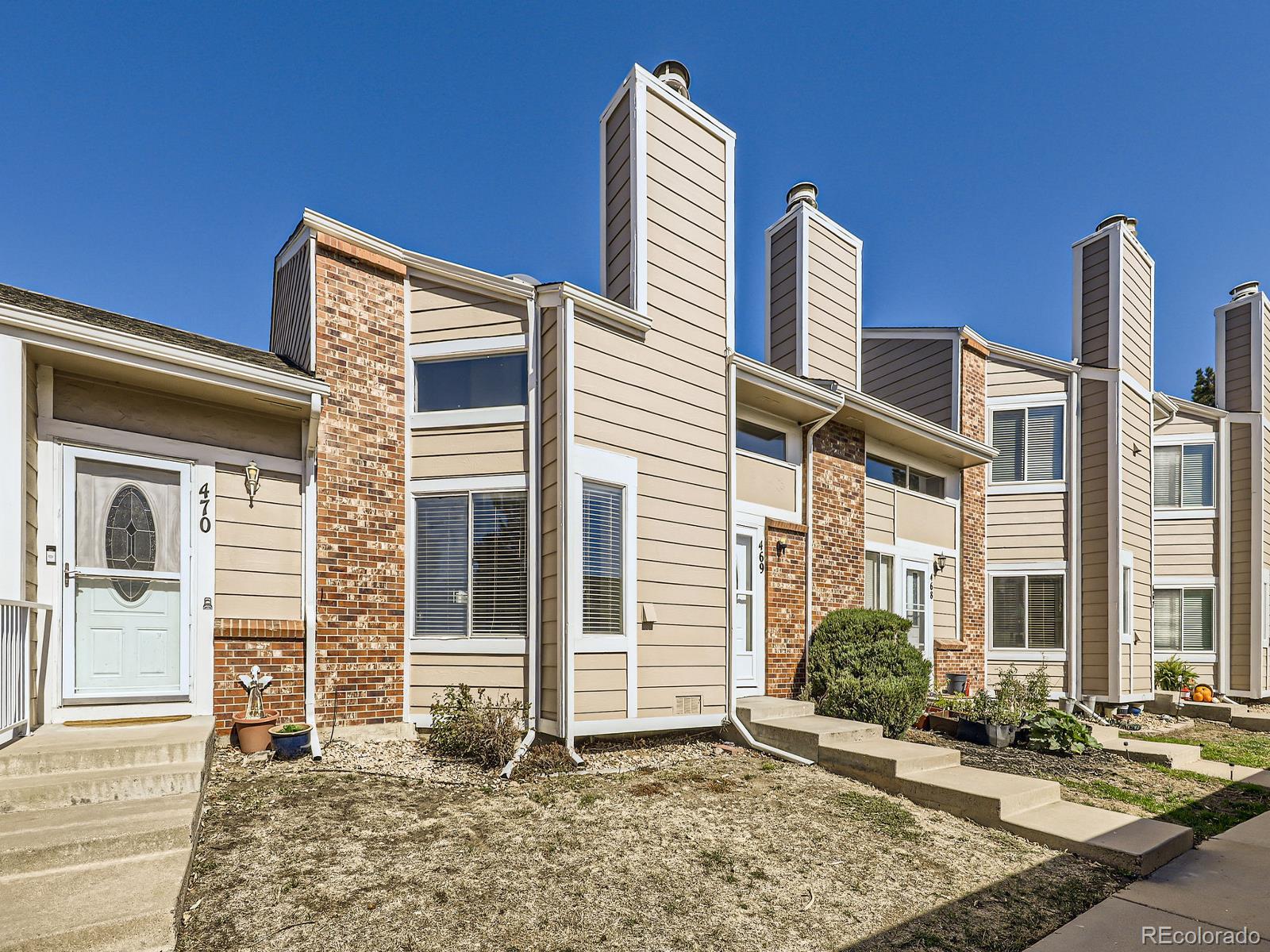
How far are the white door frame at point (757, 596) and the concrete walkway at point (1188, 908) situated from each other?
4.58m

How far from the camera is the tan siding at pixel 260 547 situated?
665cm

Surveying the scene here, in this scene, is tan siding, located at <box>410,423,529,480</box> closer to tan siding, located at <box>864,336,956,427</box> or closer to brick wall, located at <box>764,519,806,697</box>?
brick wall, located at <box>764,519,806,697</box>

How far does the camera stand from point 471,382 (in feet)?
25.1

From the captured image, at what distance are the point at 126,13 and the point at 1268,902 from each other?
1412cm

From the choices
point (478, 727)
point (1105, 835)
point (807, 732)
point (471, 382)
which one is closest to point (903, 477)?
point (807, 732)

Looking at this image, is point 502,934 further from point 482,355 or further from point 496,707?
point 482,355

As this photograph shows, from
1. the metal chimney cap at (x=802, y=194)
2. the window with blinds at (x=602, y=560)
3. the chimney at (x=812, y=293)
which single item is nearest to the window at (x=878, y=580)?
the chimney at (x=812, y=293)

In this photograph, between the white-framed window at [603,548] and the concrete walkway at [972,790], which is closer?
the concrete walkway at [972,790]

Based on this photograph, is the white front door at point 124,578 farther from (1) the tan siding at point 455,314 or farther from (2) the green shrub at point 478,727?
(1) the tan siding at point 455,314

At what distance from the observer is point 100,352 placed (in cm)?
578

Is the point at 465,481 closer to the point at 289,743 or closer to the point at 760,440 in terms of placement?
the point at 289,743

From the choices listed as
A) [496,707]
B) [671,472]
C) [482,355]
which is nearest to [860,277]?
[671,472]

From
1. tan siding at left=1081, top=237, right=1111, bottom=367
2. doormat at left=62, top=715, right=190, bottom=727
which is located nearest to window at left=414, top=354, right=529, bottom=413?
doormat at left=62, top=715, right=190, bottom=727

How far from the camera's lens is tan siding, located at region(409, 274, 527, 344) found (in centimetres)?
761
